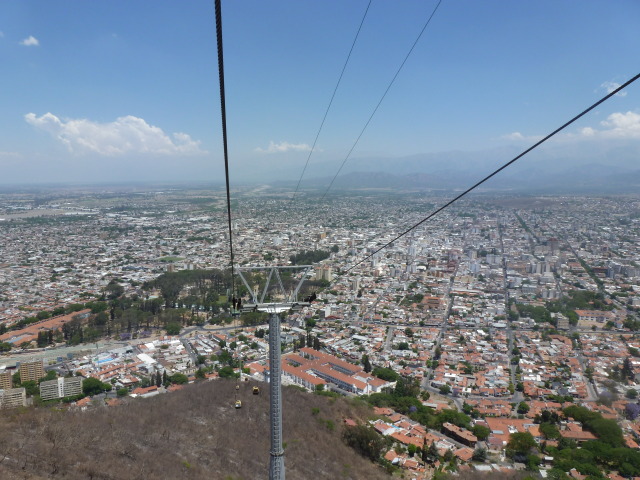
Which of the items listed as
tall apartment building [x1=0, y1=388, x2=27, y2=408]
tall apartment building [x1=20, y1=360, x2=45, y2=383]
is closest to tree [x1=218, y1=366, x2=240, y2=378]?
tall apartment building [x1=0, y1=388, x2=27, y2=408]

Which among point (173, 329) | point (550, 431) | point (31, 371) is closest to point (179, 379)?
point (31, 371)

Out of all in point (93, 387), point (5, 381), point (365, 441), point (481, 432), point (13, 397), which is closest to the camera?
point (365, 441)

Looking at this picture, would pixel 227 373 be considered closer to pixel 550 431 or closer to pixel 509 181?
pixel 550 431

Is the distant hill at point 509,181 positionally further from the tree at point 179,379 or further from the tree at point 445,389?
the tree at point 179,379

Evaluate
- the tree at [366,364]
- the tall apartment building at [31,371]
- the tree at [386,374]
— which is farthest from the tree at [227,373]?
the tall apartment building at [31,371]

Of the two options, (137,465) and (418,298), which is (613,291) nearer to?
(418,298)
